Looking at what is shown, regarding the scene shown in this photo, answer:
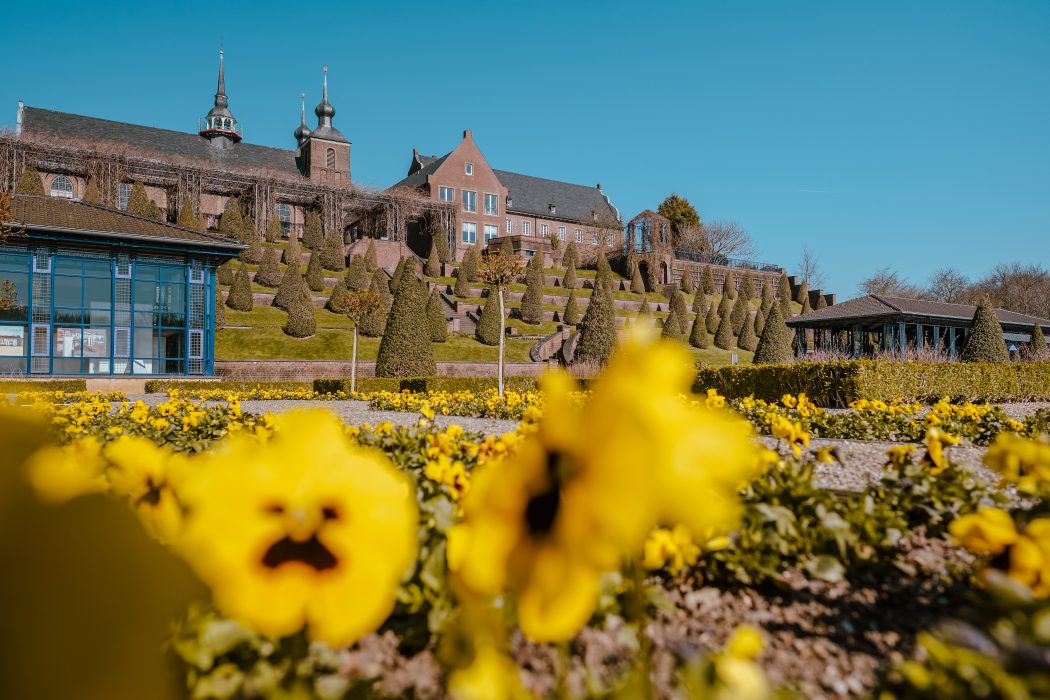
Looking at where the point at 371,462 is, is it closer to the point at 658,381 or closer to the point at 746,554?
the point at 658,381

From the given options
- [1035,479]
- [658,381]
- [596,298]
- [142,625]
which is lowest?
[1035,479]

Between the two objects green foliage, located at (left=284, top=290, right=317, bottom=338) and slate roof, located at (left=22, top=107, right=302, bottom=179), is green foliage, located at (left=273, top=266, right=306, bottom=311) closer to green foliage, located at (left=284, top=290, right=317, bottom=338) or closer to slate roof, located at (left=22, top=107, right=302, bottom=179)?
Answer: green foliage, located at (left=284, top=290, right=317, bottom=338)

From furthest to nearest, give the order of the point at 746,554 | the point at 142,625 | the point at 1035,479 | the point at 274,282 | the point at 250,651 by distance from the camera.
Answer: the point at 274,282, the point at 746,554, the point at 1035,479, the point at 250,651, the point at 142,625

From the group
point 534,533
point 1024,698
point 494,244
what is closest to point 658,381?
point 534,533

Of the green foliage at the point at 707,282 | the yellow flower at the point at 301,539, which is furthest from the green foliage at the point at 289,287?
the green foliage at the point at 707,282

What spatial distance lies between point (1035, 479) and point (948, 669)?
2.74 feet

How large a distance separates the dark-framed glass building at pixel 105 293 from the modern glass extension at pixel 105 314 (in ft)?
0.09

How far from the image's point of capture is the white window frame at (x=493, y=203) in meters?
47.7

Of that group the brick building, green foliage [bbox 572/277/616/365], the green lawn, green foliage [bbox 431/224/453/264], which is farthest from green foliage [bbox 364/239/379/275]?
green foliage [bbox 572/277/616/365]

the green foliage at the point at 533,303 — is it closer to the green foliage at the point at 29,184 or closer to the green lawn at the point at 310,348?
the green lawn at the point at 310,348

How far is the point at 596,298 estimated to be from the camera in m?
21.5

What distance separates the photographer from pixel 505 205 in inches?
1930

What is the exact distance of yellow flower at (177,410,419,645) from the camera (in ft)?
2.05

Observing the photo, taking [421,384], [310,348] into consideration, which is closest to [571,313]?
[310,348]
